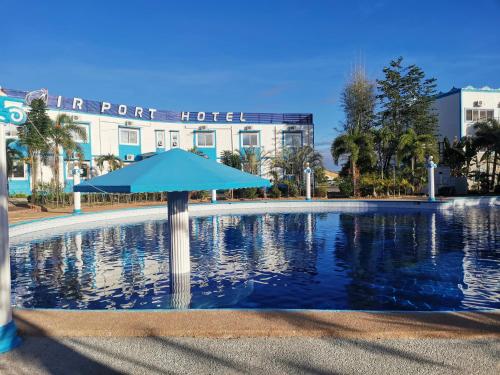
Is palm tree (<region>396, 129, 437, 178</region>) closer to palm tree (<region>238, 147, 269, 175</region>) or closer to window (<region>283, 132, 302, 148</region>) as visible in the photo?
palm tree (<region>238, 147, 269, 175</region>)

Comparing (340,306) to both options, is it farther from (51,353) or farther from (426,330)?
(51,353)

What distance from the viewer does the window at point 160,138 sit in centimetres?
3659

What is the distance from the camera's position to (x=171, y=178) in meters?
6.69

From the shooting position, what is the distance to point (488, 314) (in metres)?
5.09

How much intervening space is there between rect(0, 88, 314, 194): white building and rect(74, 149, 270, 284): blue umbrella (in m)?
24.4

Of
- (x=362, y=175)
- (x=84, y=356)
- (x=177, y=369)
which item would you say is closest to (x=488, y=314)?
(x=177, y=369)

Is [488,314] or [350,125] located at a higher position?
[350,125]

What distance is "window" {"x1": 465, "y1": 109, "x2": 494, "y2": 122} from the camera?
3525 centimetres

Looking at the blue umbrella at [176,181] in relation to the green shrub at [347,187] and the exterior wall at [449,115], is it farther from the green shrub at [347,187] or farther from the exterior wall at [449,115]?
the exterior wall at [449,115]

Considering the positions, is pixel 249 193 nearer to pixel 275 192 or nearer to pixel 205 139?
pixel 275 192

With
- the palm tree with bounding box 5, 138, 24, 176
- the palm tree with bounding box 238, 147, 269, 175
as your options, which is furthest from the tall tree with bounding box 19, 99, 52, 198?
the palm tree with bounding box 238, 147, 269, 175

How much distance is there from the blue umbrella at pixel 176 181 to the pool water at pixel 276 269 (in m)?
0.80

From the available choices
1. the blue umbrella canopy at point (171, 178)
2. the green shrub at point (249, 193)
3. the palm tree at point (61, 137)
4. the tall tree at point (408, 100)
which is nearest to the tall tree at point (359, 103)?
the tall tree at point (408, 100)

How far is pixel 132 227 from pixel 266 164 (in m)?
21.5
